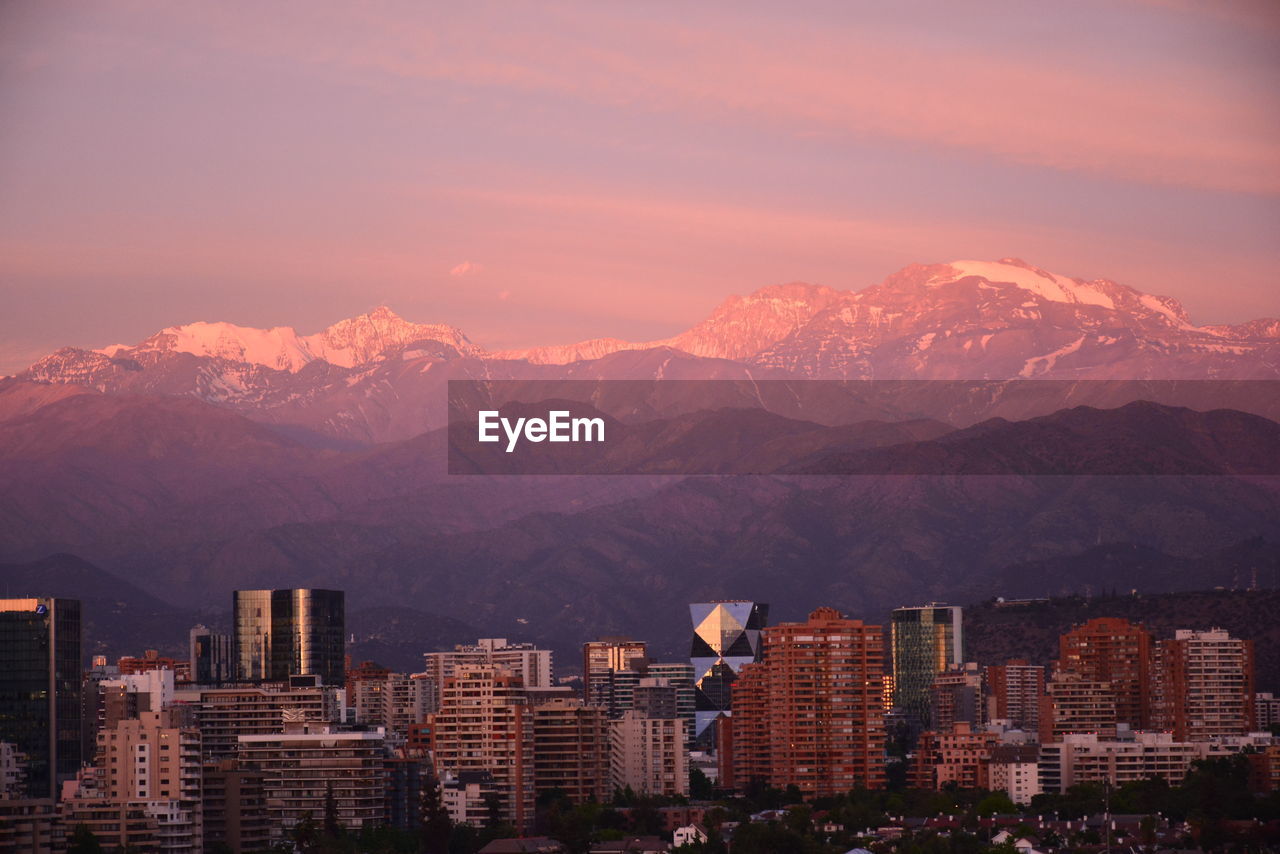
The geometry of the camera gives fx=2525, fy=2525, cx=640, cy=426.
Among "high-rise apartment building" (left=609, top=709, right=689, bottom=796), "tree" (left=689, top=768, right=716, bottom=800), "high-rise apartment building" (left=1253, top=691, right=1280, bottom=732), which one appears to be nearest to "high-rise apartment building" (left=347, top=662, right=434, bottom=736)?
"tree" (left=689, top=768, right=716, bottom=800)

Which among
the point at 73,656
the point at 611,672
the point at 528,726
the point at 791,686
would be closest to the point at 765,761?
the point at 791,686

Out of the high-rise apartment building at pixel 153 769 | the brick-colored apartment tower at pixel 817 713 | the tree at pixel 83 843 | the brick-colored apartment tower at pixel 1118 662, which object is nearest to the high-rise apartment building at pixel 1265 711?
the brick-colored apartment tower at pixel 1118 662

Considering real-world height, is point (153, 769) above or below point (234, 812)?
above

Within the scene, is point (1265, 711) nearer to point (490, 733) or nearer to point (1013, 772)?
point (1013, 772)

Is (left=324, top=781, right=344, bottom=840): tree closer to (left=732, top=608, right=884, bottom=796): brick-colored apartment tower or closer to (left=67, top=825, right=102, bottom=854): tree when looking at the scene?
(left=67, top=825, right=102, bottom=854): tree

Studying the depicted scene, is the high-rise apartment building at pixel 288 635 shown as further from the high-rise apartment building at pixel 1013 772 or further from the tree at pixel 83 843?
the tree at pixel 83 843

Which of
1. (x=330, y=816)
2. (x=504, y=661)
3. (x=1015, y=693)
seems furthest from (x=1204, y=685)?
(x=330, y=816)
